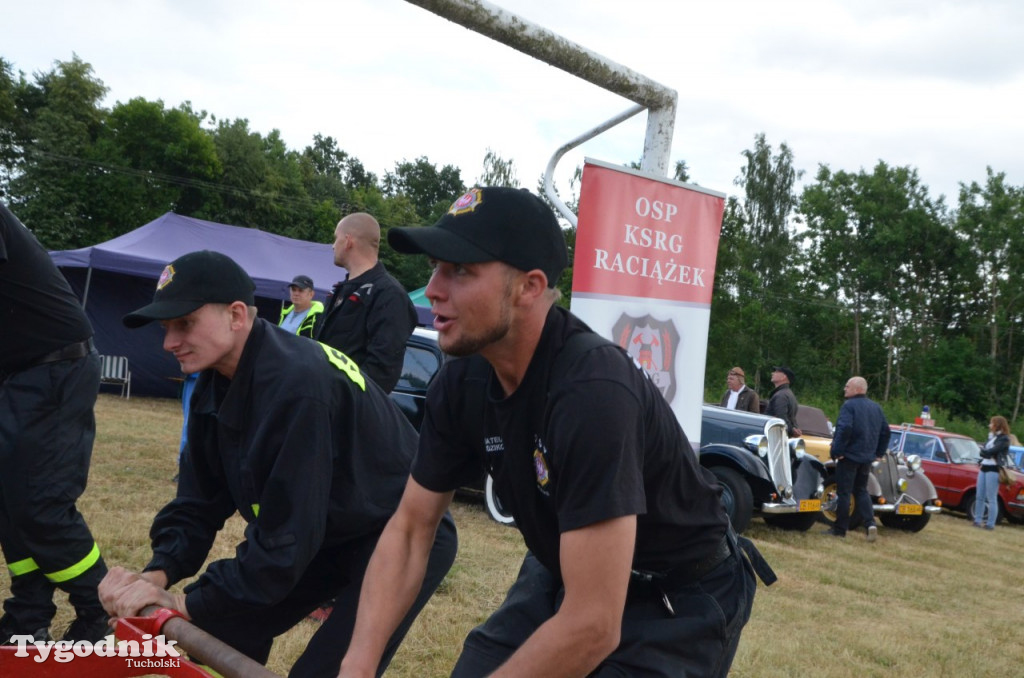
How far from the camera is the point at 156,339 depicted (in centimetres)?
1817

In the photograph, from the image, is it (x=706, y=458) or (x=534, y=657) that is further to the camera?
(x=706, y=458)

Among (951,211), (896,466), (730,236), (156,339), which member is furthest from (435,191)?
(896,466)

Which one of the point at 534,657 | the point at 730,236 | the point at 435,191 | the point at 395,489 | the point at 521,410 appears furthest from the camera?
the point at 435,191

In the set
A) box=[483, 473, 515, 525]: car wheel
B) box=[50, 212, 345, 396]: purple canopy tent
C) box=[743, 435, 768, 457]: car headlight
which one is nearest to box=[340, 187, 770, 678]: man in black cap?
box=[483, 473, 515, 525]: car wheel

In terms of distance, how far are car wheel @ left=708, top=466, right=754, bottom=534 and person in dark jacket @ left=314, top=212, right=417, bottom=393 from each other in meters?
5.05

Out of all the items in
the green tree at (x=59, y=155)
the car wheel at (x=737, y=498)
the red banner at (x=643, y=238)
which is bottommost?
the car wheel at (x=737, y=498)

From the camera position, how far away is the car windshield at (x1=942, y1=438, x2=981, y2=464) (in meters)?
17.8

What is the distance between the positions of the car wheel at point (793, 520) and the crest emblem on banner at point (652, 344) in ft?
26.1

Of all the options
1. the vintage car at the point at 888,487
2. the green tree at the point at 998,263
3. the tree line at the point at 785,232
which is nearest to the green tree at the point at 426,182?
the tree line at the point at 785,232

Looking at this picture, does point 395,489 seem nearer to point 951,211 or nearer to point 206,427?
point 206,427

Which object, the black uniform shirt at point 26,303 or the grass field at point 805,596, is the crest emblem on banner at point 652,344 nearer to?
the grass field at point 805,596

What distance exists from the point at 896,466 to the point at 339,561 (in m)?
11.9

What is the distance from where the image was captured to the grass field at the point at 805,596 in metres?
5.34

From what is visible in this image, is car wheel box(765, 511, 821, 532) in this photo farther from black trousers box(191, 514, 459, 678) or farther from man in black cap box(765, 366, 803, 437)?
black trousers box(191, 514, 459, 678)
